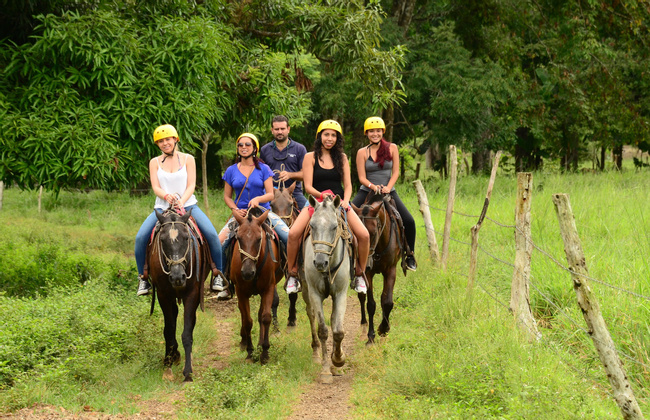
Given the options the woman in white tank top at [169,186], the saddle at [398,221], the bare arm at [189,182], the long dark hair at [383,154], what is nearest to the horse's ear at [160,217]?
the woman in white tank top at [169,186]

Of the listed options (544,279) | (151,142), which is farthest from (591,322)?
(151,142)

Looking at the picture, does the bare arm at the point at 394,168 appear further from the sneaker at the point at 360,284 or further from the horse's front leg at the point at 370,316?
the sneaker at the point at 360,284

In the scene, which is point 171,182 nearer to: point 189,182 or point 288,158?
point 189,182

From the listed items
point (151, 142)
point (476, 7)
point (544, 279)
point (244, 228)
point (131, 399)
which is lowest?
point (131, 399)

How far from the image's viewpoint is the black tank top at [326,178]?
801 centimetres

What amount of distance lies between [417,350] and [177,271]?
2.94 meters

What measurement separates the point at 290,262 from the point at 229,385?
69.4 inches

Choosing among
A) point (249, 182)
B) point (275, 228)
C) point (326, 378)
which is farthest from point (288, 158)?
point (326, 378)

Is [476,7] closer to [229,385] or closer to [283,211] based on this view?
[283,211]

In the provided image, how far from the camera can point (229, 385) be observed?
22.3 ft

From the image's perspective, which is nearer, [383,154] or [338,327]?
[338,327]

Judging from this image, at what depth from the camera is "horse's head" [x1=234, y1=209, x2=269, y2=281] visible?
296 inches

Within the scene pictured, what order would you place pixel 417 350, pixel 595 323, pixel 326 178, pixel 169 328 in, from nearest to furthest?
pixel 595 323 < pixel 417 350 < pixel 169 328 < pixel 326 178

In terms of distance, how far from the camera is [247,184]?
8.53 m
